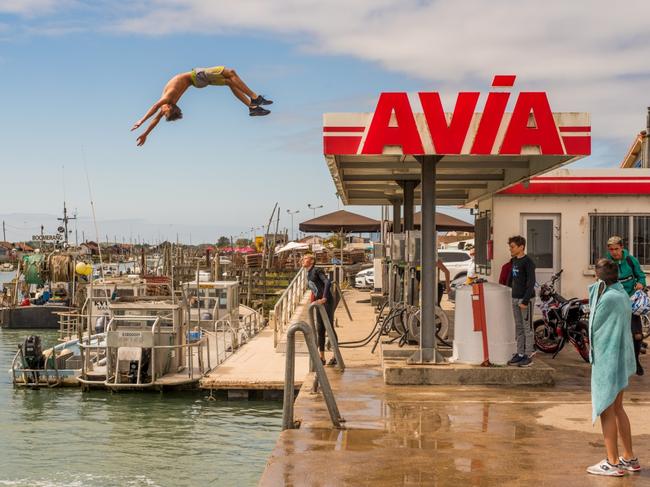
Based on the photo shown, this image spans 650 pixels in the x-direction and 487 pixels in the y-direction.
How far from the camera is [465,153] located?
10.6m

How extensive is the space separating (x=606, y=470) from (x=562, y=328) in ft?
23.8

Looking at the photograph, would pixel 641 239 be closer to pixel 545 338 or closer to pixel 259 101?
pixel 545 338

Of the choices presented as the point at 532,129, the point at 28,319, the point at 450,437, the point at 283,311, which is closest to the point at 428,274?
the point at 532,129

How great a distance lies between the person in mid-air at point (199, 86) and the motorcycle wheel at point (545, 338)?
5.66 metres

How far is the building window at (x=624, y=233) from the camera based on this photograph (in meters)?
18.0

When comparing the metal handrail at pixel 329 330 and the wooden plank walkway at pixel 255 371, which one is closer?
the metal handrail at pixel 329 330

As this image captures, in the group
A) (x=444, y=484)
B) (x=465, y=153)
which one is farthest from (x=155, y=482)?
(x=444, y=484)

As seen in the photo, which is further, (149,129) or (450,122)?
(149,129)

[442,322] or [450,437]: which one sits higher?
[442,322]

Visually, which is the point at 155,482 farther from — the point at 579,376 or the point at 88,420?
the point at 579,376

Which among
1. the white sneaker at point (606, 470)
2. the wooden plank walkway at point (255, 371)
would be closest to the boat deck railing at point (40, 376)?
the wooden plank walkway at point (255, 371)

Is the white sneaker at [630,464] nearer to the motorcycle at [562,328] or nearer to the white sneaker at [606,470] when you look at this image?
the white sneaker at [606,470]

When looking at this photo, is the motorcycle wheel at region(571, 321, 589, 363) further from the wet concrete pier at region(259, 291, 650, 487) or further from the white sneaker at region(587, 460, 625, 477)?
the white sneaker at region(587, 460, 625, 477)

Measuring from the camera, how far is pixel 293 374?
8273 millimetres
